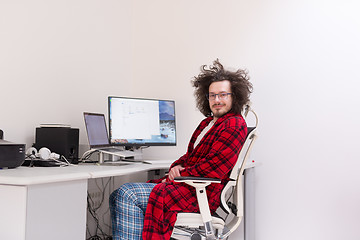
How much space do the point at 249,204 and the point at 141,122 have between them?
40.6 inches

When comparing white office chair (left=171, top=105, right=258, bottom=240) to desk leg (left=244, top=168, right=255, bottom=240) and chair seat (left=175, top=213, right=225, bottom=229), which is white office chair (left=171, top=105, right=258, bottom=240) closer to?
chair seat (left=175, top=213, right=225, bottom=229)

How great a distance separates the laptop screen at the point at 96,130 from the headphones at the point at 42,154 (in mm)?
289

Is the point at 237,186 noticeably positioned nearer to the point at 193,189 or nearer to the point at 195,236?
the point at 193,189

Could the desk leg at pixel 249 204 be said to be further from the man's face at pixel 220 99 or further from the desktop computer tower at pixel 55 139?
the desktop computer tower at pixel 55 139

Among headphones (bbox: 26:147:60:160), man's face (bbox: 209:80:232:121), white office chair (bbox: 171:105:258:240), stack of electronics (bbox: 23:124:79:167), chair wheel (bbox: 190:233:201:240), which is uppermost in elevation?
man's face (bbox: 209:80:232:121)

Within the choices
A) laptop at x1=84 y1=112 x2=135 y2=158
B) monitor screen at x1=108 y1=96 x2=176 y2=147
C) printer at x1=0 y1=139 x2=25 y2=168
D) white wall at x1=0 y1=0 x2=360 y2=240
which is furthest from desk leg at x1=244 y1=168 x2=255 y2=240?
printer at x1=0 y1=139 x2=25 y2=168

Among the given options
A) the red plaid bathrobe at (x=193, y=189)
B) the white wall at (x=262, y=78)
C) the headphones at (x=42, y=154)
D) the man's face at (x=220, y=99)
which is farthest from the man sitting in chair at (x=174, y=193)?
the white wall at (x=262, y=78)

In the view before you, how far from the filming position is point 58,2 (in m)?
2.84

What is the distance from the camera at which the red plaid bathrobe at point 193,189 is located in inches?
77.8

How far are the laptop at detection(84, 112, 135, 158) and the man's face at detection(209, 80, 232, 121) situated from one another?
0.70 m

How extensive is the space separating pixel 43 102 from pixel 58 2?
76cm

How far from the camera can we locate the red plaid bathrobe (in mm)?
1977

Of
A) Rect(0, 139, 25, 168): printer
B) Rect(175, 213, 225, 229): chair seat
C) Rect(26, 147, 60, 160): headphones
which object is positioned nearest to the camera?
Rect(0, 139, 25, 168): printer

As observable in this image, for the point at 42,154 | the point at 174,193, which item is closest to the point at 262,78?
the point at 174,193
